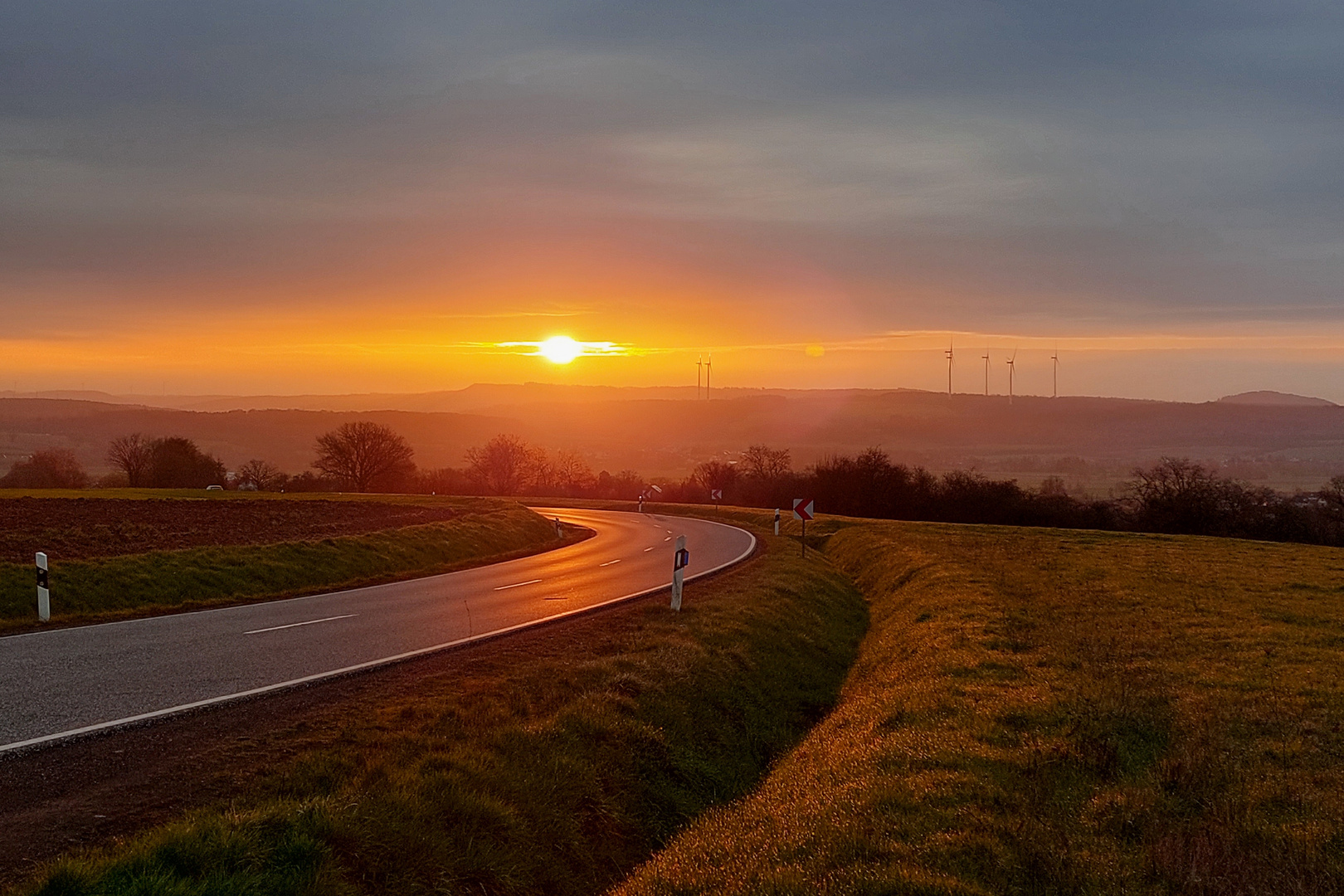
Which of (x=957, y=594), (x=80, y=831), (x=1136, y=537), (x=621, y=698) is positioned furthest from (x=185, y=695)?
(x=1136, y=537)

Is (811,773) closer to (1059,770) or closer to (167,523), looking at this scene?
(1059,770)

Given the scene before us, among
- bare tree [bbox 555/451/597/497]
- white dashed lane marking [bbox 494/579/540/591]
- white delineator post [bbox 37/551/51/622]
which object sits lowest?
bare tree [bbox 555/451/597/497]

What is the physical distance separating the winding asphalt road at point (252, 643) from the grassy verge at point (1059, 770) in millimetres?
5850

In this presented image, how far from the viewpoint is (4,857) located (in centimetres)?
656

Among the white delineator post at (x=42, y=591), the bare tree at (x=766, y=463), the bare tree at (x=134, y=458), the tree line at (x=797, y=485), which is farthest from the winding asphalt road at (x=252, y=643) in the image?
the bare tree at (x=134, y=458)

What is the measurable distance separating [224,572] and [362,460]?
7028 cm

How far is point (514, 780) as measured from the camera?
9.02 metres

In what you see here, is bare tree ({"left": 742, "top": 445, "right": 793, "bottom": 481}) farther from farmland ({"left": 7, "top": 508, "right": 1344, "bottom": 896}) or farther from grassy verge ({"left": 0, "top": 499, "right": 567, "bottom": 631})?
farmland ({"left": 7, "top": 508, "right": 1344, "bottom": 896})

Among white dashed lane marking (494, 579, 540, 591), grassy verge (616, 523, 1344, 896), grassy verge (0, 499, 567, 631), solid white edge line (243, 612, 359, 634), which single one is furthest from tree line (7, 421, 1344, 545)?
solid white edge line (243, 612, 359, 634)

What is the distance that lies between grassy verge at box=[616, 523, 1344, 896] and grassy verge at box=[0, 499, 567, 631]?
12681 mm

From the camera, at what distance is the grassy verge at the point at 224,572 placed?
57.6 feet

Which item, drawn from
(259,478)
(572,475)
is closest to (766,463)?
(572,475)

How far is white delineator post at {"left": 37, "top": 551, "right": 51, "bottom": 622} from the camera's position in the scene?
16.5m

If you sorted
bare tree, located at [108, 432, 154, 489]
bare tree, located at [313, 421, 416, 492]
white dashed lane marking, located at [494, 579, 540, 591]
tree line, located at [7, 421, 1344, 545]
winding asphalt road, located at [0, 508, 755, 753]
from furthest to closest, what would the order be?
bare tree, located at [313, 421, 416, 492]
bare tree, located at [108, 432, 154, 489]
tree line, located at [7, 421, 1344, 545]
white dashed lane marking, located at [494, 579, 540, 591]
winding asphalt road, located at [0, 508, 755, 753]
